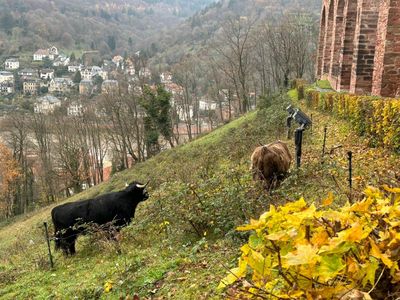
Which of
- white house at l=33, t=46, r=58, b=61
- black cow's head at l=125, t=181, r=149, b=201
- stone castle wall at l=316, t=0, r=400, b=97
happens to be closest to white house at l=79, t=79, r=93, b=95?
white house at l=33, t=46, r=58, b=61

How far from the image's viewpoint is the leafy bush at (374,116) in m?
10.3

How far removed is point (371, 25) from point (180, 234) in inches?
523

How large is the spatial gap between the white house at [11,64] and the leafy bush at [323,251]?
158 meters

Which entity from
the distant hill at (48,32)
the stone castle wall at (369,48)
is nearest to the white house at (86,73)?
the distant hill at (48,32)

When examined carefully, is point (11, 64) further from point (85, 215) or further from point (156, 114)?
point (85, 215)

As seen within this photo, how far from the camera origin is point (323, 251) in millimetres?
1768

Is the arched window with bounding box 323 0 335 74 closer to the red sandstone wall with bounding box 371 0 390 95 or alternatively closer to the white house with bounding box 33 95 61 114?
the red sandstone wall with bounding box 371 0 390 95

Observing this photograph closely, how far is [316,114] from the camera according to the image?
64.8 ft

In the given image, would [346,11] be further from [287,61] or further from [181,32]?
[181,32]

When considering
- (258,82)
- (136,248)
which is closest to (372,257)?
(136,248)

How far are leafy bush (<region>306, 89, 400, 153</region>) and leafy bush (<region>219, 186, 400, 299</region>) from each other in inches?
352

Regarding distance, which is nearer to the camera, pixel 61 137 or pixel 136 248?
pixel 136 248

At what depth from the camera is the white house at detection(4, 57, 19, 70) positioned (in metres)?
144

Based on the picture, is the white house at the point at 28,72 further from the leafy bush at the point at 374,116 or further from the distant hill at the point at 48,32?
the leafy bush at the point at 374,116
